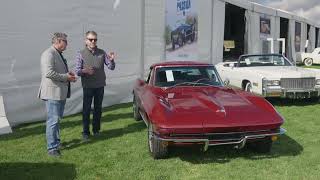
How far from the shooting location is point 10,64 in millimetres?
9258

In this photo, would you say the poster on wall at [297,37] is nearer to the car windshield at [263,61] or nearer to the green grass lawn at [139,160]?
the car windshield at [263,61]

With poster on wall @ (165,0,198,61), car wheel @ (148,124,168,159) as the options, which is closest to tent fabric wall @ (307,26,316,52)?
poster on wall @ (165,0,198,61)

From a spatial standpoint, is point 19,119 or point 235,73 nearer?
point 19,119

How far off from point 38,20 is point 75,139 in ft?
11.1

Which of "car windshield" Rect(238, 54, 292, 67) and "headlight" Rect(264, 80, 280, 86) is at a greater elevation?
"car windshield" Rect(238, 54, 292, 67)

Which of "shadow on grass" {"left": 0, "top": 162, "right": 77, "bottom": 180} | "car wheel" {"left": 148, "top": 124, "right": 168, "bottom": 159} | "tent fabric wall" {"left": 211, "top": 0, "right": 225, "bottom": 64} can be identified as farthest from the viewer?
"tent fabric wall" {"left": 211, "top": 0, "right": 225, "bottom": 64}

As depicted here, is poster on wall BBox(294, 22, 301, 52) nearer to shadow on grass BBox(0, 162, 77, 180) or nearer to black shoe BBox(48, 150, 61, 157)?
black shoe BBox(48, 150, 61, 157)

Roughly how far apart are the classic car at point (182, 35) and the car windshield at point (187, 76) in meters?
7.02

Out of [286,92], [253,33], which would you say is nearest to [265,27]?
[253,33]

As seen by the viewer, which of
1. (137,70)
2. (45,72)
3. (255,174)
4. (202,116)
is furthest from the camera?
(137,70)

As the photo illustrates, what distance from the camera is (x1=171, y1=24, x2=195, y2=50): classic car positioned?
15.0 metres

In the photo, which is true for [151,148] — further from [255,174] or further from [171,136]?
[255,174]

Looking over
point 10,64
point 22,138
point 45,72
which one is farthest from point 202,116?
point 10,64

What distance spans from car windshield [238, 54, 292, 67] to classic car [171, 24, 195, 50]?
3042mm
